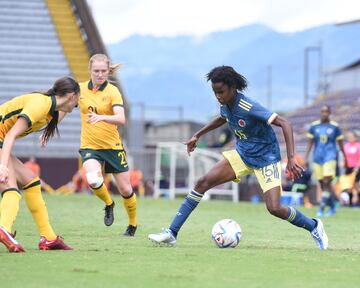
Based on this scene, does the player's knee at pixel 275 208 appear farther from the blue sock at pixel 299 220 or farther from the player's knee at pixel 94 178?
the player's knee at pixel 94 178

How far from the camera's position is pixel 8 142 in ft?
29.6

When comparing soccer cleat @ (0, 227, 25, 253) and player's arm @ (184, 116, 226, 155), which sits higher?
player's arm @ (184, 116, 226, 155)

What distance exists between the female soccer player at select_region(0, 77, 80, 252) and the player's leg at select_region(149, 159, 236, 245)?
1.29 m

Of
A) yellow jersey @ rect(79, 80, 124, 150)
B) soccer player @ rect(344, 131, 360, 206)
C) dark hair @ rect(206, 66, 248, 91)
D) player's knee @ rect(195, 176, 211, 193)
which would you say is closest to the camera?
dark hair @ rect(206, 66, 248, 91)

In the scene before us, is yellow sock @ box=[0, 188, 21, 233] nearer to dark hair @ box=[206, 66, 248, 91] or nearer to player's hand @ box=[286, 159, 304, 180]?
dark hair @ box=[206, 66, 248, 91]

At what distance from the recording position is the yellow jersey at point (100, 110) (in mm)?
12438

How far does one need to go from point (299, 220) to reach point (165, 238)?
1.52 metres

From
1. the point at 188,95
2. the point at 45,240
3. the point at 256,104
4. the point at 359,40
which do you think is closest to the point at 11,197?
the point at 45,240

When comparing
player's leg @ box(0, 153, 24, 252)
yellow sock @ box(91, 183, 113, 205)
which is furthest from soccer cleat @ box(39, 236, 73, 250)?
yellow sock @ box(91, 183, 113, 205)

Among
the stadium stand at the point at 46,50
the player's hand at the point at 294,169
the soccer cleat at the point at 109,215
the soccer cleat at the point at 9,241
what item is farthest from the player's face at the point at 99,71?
the stadium stand at the point at 46,50

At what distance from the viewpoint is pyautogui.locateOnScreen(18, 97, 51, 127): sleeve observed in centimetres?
915

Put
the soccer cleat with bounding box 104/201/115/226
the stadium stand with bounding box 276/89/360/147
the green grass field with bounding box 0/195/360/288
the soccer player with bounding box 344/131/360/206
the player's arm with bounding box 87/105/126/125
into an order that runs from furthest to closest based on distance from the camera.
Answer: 1. the stadium stand with bounding box 276/89/360/147
2. the soccer player with bounding box 344/131/360/206
3. the soccer cleat with bounding box 104/201/115/226
4. the player's arm with bounding box 87/105/126/125
5. the green grass field with bounding box 0/195/360/288

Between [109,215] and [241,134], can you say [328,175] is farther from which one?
[241,134]

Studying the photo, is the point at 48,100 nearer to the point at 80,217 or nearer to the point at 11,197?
the point at 11,197
